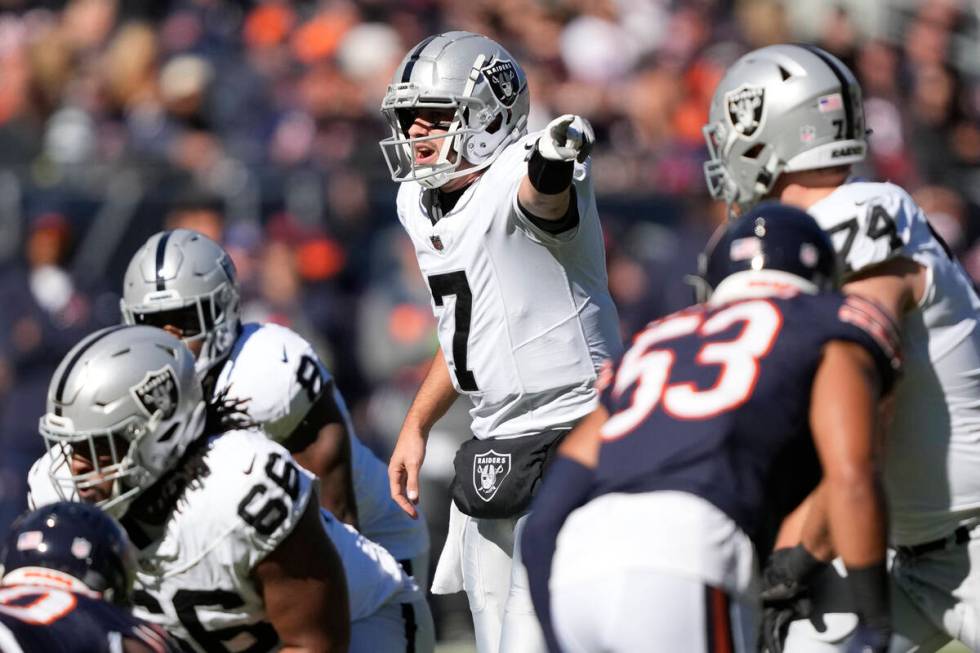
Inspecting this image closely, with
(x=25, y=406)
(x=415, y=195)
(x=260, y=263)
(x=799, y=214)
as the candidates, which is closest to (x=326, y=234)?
(x=260, y=263)

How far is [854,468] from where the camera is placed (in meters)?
3.31

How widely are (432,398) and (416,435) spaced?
0.46ft

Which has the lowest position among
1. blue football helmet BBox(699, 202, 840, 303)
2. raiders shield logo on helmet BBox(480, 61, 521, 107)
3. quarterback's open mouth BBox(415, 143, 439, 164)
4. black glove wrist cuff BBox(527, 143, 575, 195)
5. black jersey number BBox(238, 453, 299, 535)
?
black jersey number BBox(238, 453, 299, 535)

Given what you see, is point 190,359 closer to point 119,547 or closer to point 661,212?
point 119,547

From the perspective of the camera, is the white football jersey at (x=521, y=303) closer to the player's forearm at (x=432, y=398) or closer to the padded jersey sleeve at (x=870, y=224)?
the player's forearm at (x=432, y=398)

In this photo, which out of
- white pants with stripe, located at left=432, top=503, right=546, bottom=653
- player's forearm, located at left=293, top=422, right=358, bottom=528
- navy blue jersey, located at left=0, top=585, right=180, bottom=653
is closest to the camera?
navy blue jersey, located at left=0, top=585, right=180, bottom=653

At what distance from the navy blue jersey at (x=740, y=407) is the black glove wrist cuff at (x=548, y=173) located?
900 millimetres

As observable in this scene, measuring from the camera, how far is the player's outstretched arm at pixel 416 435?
5.10 m

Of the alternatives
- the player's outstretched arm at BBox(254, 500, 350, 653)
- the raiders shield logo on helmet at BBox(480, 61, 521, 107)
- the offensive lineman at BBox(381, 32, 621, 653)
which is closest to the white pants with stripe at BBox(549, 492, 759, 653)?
the player's outstretched arm at BBox(254, 500, 350, 653)

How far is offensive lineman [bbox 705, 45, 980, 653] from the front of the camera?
4.21m

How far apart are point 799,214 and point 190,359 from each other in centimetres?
160

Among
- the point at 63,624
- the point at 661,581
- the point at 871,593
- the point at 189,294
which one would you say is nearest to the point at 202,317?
the point at 189,294

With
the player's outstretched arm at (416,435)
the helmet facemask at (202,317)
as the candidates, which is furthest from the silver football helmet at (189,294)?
the player's outstretched arm at (416,435)

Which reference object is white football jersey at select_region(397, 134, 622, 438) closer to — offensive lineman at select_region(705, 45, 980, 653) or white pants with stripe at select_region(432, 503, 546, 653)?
white pants with stripe at select_region(432, 503, 546, 653)
